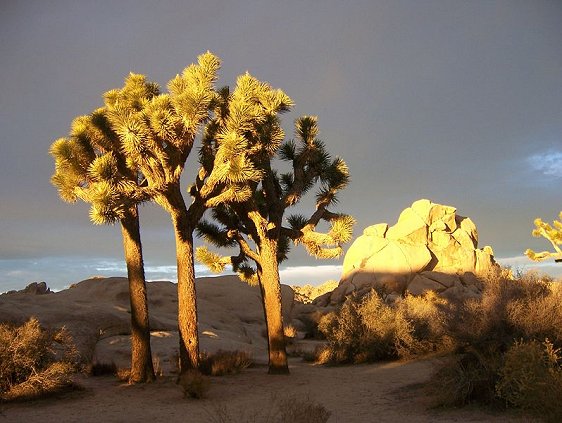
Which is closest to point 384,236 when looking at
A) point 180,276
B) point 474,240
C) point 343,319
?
point 474,240

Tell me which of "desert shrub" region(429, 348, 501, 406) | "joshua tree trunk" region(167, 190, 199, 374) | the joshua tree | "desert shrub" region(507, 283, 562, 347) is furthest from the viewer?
"joshua tree trunk" region(167, 190, 199, 374)

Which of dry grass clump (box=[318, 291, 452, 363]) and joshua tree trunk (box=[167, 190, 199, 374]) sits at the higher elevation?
joshua tree trunk (box=[167, 190, 199, 374])

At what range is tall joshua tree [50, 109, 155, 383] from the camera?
11.4 meters

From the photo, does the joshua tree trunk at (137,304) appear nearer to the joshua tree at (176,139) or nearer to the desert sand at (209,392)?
the desert sand at (209,392)

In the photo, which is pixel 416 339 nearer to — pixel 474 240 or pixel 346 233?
pixel 346 233

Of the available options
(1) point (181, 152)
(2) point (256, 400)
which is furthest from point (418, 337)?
(1) point (181, 152)

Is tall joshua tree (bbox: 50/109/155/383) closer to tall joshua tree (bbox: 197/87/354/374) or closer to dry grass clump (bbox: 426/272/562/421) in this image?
tall joshua tree (bbox: 197/87/354/374)

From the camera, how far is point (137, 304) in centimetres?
1268

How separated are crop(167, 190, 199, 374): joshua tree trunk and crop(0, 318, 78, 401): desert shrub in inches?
103

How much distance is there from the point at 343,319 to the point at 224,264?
4770 millimetres

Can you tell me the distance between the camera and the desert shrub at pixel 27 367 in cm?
1047

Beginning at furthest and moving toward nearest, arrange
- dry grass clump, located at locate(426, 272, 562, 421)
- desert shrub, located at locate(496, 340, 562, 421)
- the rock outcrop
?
1. the rock outcrop
2. dry grass clump, located at locate(426, 272, 562, 421)
3. desert shrub, located at locate(496, 340, 562, 421)

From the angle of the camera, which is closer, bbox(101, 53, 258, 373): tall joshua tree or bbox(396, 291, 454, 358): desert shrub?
bbox(101, 53, 258, 373): tall joshua tree

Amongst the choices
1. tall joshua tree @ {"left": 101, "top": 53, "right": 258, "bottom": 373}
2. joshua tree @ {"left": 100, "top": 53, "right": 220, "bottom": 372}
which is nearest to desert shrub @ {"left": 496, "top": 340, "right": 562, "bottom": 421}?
tall joshua tree @ {"left": 101, "top": 53, "right": 258, "bottom": 373}
